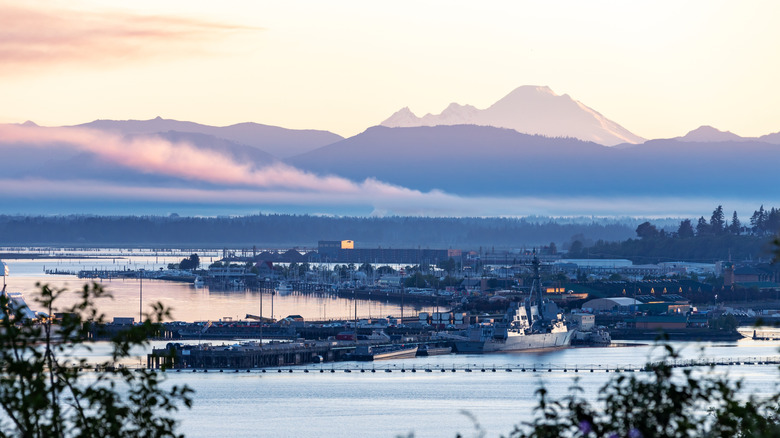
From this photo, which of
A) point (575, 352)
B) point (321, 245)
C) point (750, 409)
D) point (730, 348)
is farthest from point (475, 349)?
point (321, 245)

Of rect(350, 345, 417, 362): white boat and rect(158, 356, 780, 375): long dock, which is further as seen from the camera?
rect(350, 345, 417, 362): white boat

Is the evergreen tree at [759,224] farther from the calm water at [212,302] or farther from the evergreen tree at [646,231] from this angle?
the calm water at [212,302]

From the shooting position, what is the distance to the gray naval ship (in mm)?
47656

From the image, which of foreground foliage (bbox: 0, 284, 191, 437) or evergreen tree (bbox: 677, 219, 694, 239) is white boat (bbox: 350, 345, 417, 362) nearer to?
foreground foliage (bbox: 0, 284, 191, 437)

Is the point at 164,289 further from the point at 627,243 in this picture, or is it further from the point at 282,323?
the point at 627,243

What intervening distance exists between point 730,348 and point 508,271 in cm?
4991

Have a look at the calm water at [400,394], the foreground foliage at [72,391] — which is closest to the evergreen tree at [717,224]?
the calm water at [400,394]

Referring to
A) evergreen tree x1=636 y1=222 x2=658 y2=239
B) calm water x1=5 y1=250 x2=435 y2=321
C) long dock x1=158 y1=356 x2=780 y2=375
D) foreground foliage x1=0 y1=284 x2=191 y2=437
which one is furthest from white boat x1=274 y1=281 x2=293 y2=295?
foreground foliage x1=0 y1=284 x2=191 y2=437

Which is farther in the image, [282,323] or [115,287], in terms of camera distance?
[115,287]

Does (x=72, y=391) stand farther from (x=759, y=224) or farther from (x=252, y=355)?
(x=759, y=224)

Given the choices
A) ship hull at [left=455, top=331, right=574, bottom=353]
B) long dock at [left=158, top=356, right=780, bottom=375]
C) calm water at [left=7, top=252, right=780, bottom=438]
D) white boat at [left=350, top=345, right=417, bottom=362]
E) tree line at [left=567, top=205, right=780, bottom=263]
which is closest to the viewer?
calm water at [left=7, top=252, right=780, bottom=438]

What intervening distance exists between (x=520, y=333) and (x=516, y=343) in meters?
0.46

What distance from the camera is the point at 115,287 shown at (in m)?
83.6

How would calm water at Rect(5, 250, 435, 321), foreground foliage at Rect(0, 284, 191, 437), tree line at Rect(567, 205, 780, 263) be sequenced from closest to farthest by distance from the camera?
foreground foliage at Rect(0, 284, 191, 437)
calm water at Rect(5, 250, 435, 321)
tree line at Rect(567, 205, 780, 263)
